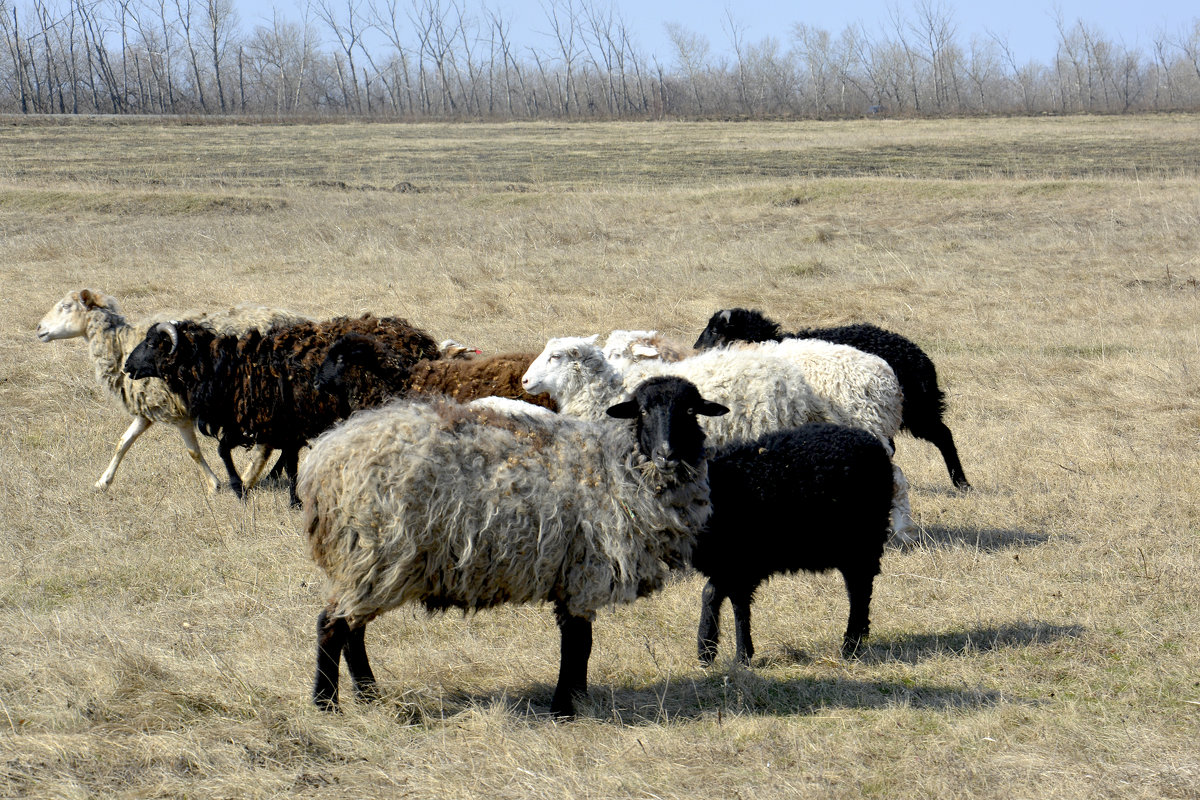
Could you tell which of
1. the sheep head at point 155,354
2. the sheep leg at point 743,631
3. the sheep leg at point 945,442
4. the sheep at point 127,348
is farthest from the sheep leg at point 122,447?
the sheep leg at point 945,442

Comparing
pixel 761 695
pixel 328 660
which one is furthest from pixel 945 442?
pixel 328 660

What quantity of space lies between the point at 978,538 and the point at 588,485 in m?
3.80

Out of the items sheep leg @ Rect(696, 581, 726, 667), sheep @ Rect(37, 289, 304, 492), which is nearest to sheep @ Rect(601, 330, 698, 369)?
sheep leg @ Rect(696, 581, 726, 667)

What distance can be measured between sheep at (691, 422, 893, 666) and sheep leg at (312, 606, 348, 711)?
6.73 ft

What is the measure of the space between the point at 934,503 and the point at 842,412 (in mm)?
1452

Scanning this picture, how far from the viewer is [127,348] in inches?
431

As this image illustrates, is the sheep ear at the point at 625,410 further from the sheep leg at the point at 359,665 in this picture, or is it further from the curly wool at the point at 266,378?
the curly wool at the point at 266,378

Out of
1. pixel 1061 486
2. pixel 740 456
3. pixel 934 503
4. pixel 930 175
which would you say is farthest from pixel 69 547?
pixel 930 175

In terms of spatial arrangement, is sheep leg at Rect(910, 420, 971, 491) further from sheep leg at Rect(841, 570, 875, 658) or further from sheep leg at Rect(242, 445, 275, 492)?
sheep leg at Rect(242, 445, 275, 492)

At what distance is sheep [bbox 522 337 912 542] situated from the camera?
8117 millimetres

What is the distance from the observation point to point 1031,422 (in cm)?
1128

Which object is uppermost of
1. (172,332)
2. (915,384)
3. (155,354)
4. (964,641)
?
(172,332)

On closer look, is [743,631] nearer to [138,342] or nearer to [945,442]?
[945,442]

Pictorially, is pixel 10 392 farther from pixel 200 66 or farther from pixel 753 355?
pixel 200 66
